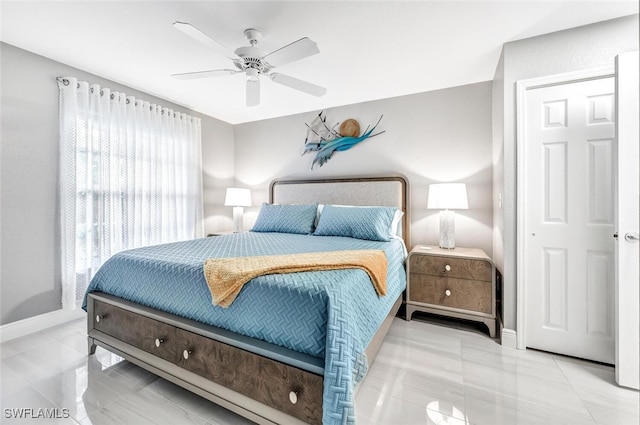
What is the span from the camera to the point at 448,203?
8.89 ft

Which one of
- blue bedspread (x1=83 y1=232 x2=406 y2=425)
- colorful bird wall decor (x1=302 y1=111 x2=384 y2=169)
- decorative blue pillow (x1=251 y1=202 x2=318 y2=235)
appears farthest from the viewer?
colorful bird wall decor (x1=302 y1=111 x2=384 y2=169)

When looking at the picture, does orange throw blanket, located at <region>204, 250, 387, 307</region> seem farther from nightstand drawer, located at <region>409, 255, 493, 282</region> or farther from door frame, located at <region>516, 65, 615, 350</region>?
door frame, located at <region>516, 65, 615, 350</region>

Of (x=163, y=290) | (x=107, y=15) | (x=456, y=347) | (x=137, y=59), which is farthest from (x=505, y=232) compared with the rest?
(x=137, y=59)

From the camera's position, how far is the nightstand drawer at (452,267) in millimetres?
2393

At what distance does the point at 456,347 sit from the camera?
2.19m

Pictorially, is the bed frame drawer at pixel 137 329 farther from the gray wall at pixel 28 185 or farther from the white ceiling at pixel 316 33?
the white ceiling at pixel 316 33

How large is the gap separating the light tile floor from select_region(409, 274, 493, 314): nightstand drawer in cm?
36

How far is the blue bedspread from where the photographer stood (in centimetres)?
116

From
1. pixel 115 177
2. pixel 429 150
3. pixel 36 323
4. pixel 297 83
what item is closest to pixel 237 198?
pixel 115 177

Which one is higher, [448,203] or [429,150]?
[429,150]

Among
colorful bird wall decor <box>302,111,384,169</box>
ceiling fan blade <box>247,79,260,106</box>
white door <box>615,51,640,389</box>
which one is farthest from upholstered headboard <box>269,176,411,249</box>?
white door <box>615,51,640,389</box>

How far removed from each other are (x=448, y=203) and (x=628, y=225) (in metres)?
1.25

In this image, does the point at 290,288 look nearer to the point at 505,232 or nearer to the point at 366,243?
the point at 366,243

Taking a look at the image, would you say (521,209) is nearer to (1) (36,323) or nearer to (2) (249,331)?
(2) (249,331)
